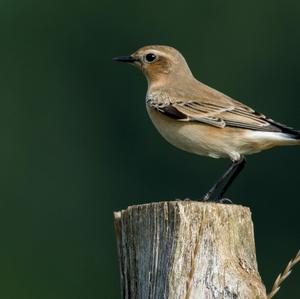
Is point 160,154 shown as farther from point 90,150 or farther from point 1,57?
point 1,57

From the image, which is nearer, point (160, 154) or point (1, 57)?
point (160, 154)

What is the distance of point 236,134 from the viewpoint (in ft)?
33.1

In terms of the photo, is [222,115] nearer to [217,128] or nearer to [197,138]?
[217,128]

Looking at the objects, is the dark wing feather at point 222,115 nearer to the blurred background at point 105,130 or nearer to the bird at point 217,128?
the bird at point 217,128

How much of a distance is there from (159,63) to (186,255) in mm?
4848

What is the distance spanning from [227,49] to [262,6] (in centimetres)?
312

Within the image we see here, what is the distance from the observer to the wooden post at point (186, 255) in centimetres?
682

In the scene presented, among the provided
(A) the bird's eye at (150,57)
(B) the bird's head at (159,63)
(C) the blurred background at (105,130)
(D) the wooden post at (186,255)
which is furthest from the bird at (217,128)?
(C) the blurred background at (105,130)

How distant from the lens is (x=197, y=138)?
10.0 meters

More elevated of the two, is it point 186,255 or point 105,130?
point 186,255

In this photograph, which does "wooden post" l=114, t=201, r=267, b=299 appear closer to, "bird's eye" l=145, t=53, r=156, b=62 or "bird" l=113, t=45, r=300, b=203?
"bird" l=113, t=45, r=300, b=203

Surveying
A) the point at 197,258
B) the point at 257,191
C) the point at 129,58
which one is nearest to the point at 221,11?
the point at 257,191

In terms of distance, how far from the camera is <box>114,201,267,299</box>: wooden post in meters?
6.82

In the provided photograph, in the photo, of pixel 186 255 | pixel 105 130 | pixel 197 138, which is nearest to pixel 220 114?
pixel 197 138
